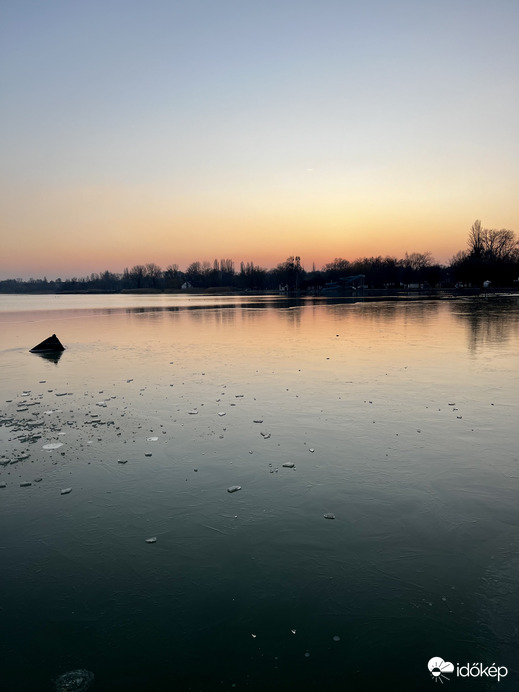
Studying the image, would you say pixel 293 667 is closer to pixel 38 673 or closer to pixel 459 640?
pixel 459 640

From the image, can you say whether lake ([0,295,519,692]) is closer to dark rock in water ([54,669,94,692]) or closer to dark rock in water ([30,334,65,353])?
dark rock in water ([54,669,94,692])

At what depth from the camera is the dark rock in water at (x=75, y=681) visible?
10.4ft

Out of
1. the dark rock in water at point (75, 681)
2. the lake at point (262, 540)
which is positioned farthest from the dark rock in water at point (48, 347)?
the dark rock in water at point (75, 681)

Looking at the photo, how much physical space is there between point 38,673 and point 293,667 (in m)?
1.89

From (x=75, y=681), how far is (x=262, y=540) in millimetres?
2178

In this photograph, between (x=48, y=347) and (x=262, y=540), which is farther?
(x=48, y=347)

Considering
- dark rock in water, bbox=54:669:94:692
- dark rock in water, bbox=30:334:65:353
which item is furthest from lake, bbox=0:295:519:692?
dark rock in water, bbox=30:334:65:353

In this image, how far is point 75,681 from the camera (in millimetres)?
3234

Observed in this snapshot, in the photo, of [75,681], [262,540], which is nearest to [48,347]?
[262,540]

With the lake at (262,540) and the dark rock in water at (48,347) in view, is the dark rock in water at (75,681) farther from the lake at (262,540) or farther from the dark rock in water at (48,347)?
the dark rock in water at (48,347)

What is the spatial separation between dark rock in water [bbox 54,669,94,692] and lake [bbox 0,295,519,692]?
6 centimetres

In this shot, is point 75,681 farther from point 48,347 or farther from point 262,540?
point 48,347

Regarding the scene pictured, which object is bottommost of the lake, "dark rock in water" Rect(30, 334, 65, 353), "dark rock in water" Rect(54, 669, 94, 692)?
"dark rock in water" Rect(54, 669, 94, 692)

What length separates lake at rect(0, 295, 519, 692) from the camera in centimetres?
337
